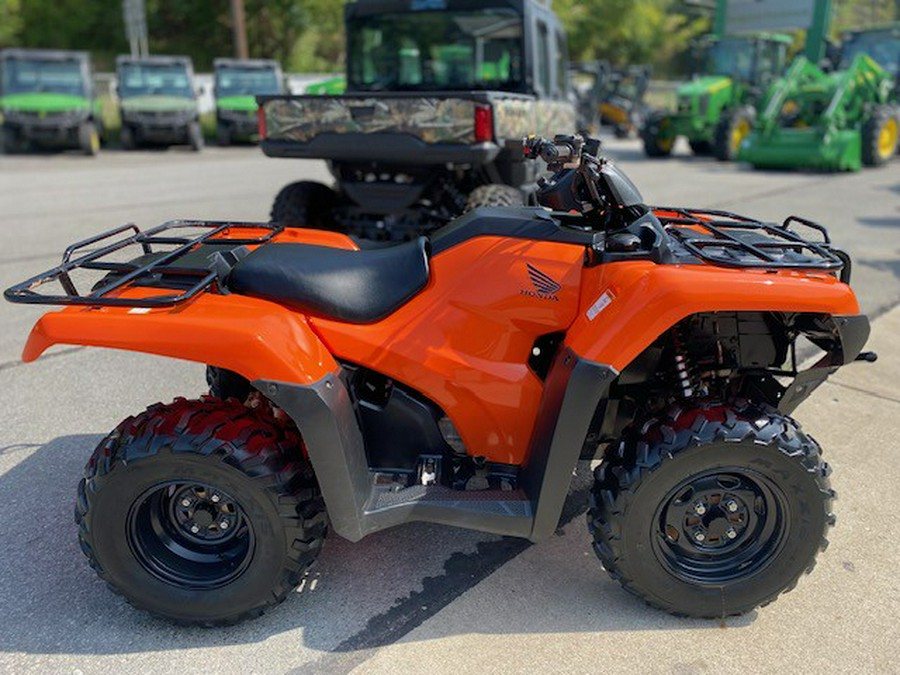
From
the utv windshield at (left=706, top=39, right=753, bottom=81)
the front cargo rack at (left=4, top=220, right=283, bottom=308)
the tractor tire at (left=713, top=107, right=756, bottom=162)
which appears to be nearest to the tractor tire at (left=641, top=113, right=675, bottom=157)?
the tractor tire at (left=713, top=107, right=756, bottom=162)

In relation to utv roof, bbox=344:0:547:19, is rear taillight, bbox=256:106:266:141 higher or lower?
lower

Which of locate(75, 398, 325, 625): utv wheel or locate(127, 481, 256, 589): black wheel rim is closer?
locate(75, 398, 325, 625): utv wheel

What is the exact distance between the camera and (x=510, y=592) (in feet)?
8.54

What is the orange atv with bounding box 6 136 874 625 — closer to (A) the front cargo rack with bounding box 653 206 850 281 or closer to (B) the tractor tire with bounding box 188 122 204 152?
(A) the front cargo rack with bounding box 653 206 850 281

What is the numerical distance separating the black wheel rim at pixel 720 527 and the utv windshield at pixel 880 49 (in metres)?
18.6

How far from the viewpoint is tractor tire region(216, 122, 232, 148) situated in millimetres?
19375

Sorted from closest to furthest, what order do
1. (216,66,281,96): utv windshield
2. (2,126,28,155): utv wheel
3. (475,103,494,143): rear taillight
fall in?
(475,103,494,143): rear taillight, (2,126,28,155): utv wheel, (216,66,281,96): utv windshield

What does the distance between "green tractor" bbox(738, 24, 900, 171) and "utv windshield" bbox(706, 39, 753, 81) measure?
2029 millimetres

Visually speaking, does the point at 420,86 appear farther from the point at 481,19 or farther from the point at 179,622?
the point at 179,622

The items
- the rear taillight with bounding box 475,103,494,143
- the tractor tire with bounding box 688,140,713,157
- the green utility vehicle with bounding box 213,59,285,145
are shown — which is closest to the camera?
the rear taillight with bounding box 475,103,494,143

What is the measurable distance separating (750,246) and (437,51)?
564 centimetres

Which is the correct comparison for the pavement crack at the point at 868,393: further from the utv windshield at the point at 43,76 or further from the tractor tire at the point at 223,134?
the tractor tire at the point at 223,134

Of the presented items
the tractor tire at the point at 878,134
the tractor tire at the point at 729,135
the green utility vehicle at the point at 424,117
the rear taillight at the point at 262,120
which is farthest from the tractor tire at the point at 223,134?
the tractor tire at the point at 878,134

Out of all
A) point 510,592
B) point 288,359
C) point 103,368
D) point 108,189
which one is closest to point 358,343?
point 288,359
